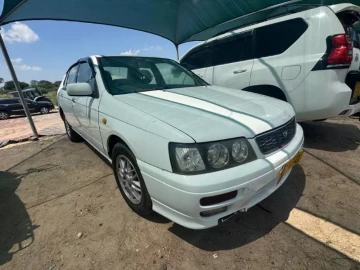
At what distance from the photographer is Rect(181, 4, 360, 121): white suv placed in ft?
9.60

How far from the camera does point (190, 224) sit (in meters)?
1.58

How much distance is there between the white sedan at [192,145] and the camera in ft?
4.90

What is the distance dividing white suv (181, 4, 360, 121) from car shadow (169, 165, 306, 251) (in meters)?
1.55

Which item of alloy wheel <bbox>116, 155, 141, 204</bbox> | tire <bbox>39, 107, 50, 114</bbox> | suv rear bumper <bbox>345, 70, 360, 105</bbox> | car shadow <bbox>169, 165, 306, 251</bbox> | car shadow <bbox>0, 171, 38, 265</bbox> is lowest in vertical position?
tire <bbox>39, 107, 50, 114</bbox>

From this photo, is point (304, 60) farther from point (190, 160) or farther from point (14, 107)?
point (14, 107)

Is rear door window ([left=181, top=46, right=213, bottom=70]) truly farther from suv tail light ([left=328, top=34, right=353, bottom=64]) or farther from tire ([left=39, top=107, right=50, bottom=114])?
tire ([left=39, top=107, right=50, bottom=114])

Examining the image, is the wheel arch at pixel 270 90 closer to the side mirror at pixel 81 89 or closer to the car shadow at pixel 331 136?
the car shadow at pixel 331 136

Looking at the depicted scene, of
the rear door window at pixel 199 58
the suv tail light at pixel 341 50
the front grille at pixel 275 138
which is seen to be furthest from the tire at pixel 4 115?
the suv tail light at pixel 341 50

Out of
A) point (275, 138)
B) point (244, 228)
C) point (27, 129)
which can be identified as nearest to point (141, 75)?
point (275, 138)

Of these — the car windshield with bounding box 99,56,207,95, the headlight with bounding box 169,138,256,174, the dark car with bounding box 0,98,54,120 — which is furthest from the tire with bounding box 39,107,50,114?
the headlight with bounding box 169,138,256,174

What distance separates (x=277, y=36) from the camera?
354 cm

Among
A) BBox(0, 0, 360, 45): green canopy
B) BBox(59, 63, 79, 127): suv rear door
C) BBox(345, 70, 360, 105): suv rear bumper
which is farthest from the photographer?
BBox(0, 0, 360, 45): green canopy

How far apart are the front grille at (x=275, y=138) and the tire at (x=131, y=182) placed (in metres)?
0.99

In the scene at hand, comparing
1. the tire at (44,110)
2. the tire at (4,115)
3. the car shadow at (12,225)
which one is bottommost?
the tire at (44,110)
